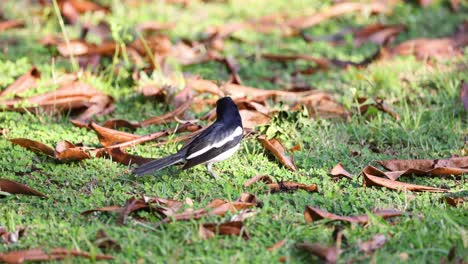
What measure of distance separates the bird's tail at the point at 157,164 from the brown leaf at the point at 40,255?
3.45ft

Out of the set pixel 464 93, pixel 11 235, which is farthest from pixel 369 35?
pixel 11 235

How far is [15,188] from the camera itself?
187 inches

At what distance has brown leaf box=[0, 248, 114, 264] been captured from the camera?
154 inches

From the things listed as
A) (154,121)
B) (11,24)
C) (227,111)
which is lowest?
(154,121)

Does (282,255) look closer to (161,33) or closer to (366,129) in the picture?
(366,129)

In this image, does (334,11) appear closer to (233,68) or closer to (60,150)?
(233,68)

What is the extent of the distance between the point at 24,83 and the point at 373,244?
144 inches

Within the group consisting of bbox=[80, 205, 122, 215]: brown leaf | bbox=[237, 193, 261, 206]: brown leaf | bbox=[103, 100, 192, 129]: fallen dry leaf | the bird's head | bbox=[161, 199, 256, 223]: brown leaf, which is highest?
the bird's head

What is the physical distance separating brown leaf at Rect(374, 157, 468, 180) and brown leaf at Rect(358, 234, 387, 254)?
1.06 m

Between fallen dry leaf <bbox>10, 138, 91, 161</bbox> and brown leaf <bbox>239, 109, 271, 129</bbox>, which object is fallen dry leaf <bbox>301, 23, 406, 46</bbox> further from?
fallen dry leaf <bbox>10, 138, 91, 161</bbox>

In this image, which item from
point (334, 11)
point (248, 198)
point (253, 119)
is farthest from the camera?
point (334, 11)

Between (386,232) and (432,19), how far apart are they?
5.00 m

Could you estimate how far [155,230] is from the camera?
→ 4.26 meters

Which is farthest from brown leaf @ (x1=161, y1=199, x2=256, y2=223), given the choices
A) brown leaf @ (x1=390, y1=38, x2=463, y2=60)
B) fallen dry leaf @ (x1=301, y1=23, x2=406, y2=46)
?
fallen dry leaf @ (x1=301, y1=23, x2=406, y2=46)
